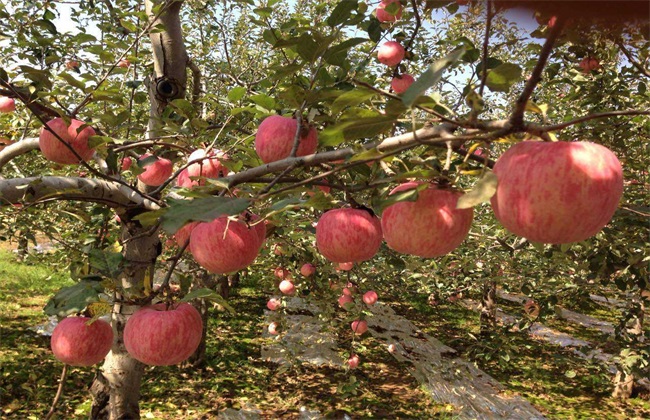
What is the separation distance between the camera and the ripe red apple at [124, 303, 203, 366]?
51.9 inches

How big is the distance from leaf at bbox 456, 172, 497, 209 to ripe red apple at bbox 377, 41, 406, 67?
1.79 m

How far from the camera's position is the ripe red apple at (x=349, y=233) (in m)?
1.22

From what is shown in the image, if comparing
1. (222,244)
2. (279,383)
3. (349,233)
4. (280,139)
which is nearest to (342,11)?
(280,139)

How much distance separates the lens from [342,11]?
4.60 feet

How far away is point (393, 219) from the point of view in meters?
1.04

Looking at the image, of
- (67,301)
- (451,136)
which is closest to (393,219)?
(451,136)

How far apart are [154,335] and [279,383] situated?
487 centimetres

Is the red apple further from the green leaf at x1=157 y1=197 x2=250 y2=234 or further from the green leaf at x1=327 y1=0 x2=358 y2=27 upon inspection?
the green leaf at x1=157 y1=197 x2=250 y2=234

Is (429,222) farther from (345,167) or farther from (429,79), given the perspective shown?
→ (429,79)

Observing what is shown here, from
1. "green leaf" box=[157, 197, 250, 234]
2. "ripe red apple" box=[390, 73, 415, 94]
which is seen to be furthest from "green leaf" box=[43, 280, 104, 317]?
"ripe red apple" box=[390, 73, 415, 94]

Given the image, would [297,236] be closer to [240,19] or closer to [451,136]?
[451,136]

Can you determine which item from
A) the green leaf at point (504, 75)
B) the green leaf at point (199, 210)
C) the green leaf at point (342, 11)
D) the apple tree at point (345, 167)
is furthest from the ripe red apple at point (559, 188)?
the green leaf at point (342, 11)

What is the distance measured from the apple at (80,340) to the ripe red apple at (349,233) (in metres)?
0.88

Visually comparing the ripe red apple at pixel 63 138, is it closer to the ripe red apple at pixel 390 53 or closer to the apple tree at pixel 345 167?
the apple tree at pixel 345 167
